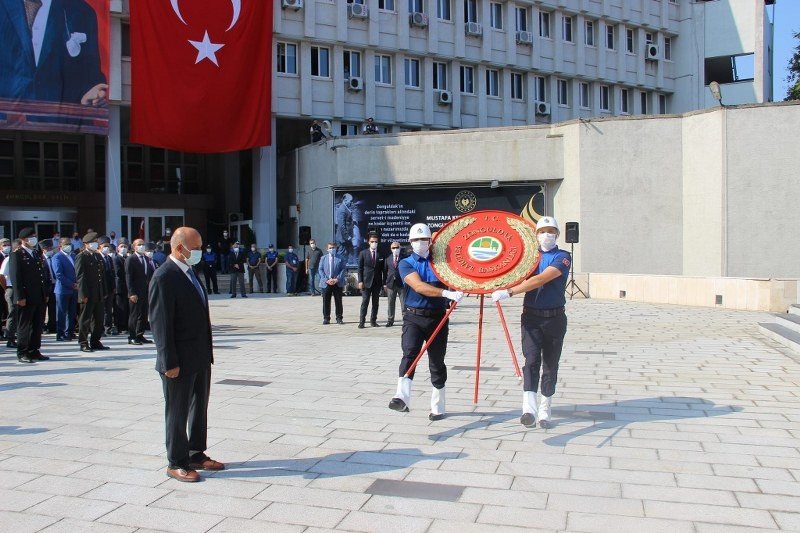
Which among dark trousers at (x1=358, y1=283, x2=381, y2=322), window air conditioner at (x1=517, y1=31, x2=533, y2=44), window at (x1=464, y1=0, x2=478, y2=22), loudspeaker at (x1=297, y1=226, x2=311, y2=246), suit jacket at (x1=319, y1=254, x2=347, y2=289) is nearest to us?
dark trousers at (x1=358, y1=283, x2=381, y2=322)

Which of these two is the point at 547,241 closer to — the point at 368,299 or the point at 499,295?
the point at 499,295

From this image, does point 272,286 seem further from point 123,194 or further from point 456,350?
point 456,350

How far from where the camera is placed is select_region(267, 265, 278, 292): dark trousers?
91.4 ft

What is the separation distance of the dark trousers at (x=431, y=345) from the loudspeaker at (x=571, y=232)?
1702 centimetres

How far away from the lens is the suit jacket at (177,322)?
17.7 feet

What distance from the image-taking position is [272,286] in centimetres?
2789

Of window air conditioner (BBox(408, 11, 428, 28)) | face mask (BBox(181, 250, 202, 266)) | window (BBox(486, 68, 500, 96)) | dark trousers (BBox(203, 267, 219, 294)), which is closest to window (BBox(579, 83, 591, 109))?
window (BBox(486, 68, 500, 96))

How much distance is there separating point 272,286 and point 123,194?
467 inches

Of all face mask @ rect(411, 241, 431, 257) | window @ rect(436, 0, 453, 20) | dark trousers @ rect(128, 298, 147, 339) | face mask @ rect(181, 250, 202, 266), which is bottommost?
dark trousers @ rect(128, 298, 147, 339)

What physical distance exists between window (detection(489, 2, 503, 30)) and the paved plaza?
31.8 m

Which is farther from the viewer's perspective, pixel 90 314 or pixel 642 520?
pixel 90 314

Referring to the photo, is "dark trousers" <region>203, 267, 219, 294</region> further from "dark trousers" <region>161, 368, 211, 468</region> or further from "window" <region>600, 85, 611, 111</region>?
"window" <region>600, 85, 611, 111</region>

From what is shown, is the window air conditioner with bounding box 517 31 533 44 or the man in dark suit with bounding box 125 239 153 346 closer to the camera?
the man in dark suit with bounding box 125 239 153 346

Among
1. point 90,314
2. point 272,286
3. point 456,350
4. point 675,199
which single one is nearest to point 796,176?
point 675,199
